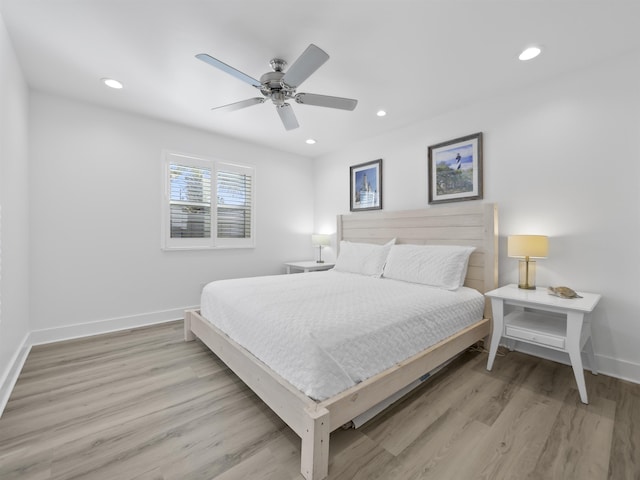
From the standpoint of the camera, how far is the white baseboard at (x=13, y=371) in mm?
1834

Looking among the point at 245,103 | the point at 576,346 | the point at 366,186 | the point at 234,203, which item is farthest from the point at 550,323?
the point at 234,203

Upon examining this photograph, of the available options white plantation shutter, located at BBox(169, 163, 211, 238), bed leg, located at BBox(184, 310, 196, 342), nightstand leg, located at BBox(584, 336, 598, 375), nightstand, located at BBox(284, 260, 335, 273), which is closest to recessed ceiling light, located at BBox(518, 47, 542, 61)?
nightstand leg, located at BBox(584, 336, 598, 375)

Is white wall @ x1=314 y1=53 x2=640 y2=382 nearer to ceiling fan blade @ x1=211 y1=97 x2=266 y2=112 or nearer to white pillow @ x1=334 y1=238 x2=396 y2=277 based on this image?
white pillow @ x1=334 y1=238 x2=396 y2=277

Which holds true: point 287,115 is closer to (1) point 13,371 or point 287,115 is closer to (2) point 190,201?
(2) point 190,201

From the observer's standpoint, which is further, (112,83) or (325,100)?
(112,83)

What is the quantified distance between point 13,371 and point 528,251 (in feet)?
13.9

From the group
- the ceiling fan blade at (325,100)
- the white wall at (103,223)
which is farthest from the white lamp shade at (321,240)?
the ceiling fan blade at (325,100)

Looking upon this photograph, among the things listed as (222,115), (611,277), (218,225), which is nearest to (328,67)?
(222,115)

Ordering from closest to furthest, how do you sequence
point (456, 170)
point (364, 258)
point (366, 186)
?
1. point (456, 170)
2. point (364, 258)
3. point (366, 186)

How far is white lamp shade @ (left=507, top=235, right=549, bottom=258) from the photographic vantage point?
2305 millimetres

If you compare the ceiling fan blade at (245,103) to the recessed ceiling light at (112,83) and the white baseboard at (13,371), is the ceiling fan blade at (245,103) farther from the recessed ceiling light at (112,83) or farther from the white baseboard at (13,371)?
the white baseboard at (13,371)

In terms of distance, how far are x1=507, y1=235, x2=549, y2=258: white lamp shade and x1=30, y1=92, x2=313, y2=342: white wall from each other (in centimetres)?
351

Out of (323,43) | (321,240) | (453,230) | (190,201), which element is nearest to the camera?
(323,43)

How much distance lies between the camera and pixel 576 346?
6.10 feet
